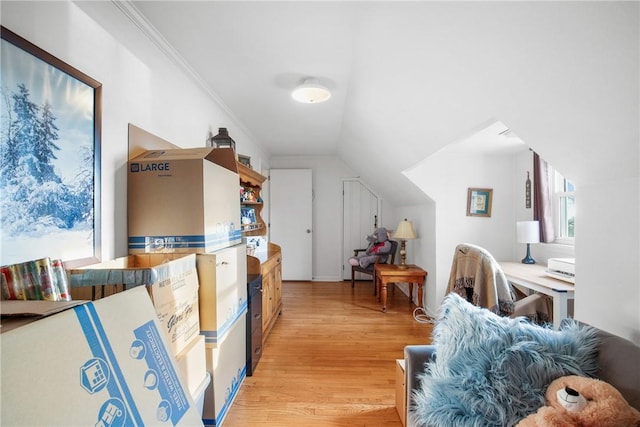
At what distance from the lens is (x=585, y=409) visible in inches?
29.8

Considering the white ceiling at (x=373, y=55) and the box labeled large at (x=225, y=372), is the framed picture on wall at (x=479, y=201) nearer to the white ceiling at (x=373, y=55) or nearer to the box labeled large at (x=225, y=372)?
the white ceiling at (x=373, y=55)

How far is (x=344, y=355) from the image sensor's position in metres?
2.31

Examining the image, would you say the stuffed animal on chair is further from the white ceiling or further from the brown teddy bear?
the brown teddy bear

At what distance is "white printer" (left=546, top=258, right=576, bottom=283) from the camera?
1996 mm

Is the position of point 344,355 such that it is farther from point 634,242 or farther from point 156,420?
point 634,242

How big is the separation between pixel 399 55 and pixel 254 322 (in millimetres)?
2156

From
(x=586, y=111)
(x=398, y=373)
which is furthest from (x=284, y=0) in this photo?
(x=398, y=373)

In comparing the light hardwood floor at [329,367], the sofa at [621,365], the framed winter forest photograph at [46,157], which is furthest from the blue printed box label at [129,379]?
the sofa at [621,365]

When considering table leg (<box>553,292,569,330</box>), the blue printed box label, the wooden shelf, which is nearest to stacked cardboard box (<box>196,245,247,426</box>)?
the blue printed box label

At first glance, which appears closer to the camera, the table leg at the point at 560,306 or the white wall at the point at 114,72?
the white wall at the point at 114,72

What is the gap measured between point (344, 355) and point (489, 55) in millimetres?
2363

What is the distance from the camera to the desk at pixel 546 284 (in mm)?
1785

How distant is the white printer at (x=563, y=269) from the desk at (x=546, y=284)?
4cm

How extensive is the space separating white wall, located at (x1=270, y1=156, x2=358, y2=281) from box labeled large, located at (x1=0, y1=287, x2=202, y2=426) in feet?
13.6
